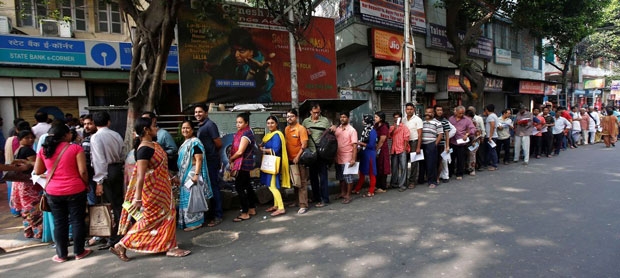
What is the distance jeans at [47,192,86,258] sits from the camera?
12.0ft

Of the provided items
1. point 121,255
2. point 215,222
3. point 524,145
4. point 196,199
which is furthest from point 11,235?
point 524,145

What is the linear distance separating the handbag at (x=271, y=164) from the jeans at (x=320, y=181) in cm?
79

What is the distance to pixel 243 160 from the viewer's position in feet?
16.6

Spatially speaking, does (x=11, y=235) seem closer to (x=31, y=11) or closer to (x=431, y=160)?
(x=431, y=160)

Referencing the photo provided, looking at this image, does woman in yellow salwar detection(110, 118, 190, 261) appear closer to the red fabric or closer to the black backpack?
the red fabric

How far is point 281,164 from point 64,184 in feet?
9.01

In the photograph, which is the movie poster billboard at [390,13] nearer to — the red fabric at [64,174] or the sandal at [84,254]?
the red fabric at [64,174]

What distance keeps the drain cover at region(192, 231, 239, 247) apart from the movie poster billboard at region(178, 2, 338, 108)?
4.06m

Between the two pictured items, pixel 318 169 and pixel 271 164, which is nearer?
pixel 271 164

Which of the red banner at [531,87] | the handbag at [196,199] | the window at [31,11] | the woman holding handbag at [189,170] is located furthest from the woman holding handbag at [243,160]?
the red banner at [531,87]

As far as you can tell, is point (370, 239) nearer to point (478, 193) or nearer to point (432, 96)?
point (478, 193)

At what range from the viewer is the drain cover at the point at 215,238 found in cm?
414

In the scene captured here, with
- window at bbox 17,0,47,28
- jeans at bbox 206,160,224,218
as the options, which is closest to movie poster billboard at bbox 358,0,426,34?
jeans at bbox 206,160,224,218

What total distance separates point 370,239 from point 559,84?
25.1 m
